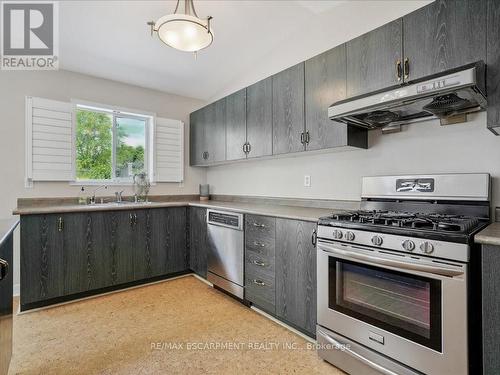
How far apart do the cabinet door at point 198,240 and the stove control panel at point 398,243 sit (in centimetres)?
174

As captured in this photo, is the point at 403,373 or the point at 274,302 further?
the point at 274,302

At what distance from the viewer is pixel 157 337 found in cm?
215

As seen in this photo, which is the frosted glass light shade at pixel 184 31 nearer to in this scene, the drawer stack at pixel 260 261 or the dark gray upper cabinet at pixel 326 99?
the dark gray upper cabinet at pixel 326 99

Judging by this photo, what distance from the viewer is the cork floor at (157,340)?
5.93ft

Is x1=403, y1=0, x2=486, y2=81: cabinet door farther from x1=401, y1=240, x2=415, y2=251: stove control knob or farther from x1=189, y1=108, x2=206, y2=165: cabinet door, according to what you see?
x1=189, y1=108, x2=206, y2=165: cabinet door

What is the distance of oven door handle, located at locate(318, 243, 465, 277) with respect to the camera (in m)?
1.32

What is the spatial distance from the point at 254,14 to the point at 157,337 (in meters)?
3.02

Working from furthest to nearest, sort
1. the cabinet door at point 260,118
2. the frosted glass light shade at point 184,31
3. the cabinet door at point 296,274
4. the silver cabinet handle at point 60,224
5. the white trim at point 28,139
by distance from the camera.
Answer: the white trim at point 28,139 → the cabinet door at point 260,118 → the silver cabinet handle at point 60,224 → the cabinet door at point 296,274 → the frosted glass light shade at point 184,31

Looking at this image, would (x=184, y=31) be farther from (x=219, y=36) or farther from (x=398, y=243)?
(x=398, y=243)

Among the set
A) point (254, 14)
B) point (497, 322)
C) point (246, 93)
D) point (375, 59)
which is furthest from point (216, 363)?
point (254, 14)

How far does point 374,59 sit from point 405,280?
4.93 feet

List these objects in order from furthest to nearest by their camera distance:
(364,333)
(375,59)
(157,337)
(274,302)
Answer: (274,302) < (157,337) < (375,59) < (364,333)

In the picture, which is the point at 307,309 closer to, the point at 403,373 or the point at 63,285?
the point at 403,373

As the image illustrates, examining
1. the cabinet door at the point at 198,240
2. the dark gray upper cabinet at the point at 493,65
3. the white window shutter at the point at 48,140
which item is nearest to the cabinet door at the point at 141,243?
the cabinet door at the point at 198,240
